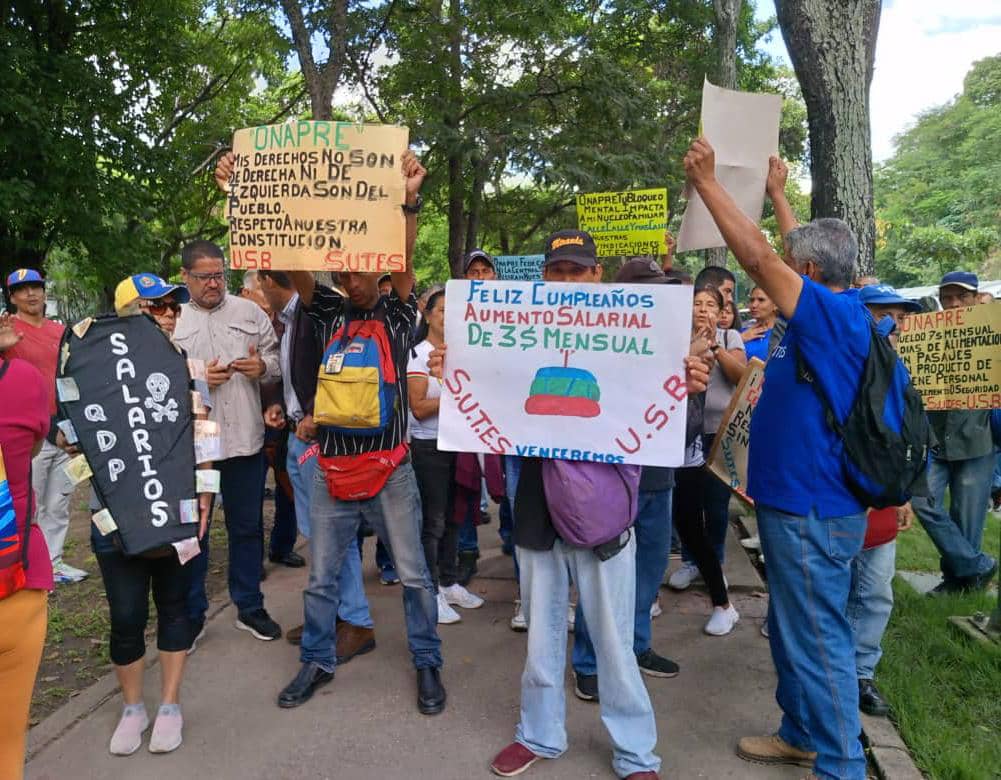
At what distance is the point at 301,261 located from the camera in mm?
3381

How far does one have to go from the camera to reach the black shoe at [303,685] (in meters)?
3.60

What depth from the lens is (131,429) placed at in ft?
9.69

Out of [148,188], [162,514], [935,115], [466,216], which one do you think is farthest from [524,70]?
[935,115]

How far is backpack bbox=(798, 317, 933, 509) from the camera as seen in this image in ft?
8.50

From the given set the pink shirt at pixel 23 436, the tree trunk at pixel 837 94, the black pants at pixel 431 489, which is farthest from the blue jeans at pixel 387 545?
the tree trunk at pixel 837 94

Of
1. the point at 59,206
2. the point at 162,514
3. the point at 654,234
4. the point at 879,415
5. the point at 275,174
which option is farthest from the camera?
the point at 59,206

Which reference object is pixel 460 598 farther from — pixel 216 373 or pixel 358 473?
pixel 216 373

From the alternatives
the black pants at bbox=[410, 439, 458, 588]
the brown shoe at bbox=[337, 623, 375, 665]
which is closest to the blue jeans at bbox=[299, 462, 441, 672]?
the brown shoe at bbox=[337, 623, 375, 665]

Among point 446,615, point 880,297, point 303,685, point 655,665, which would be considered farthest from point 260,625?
point 880,297

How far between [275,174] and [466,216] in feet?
42.4

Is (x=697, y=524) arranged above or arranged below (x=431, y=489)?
below

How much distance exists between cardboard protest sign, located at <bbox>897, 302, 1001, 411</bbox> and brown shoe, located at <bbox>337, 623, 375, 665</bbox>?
3.40 m

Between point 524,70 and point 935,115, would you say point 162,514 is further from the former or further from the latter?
point 935,115

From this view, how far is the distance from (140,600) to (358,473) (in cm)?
103
